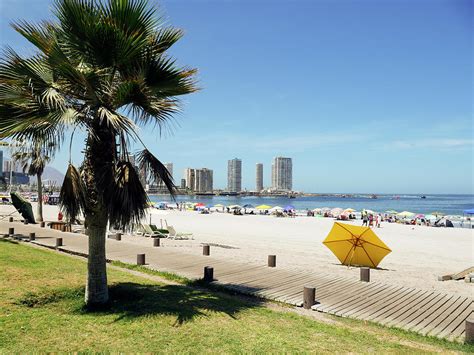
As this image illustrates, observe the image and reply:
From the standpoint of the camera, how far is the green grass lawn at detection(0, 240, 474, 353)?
16.5 feet

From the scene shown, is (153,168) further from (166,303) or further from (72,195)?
(166,303)

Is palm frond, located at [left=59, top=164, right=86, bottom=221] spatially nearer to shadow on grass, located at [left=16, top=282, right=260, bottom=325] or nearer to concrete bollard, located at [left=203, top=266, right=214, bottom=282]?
shadow on grass, located at [left=16, top=282, right=260, bottom=325]

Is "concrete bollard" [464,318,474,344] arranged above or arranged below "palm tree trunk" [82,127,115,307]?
below

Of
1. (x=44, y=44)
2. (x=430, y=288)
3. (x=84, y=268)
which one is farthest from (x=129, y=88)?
(x=430, y=288)

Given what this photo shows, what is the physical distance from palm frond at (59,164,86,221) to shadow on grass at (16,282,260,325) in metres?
1.71

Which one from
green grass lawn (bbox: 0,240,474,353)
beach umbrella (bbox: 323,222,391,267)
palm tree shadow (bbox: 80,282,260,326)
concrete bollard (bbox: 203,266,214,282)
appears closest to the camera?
green grass lawn (bbox: 0,240,474,353)

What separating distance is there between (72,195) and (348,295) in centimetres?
616

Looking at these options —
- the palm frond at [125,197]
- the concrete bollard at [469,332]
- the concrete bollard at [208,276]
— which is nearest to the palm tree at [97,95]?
the palm frond at [125,197]

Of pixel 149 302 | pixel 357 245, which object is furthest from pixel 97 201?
pixel 357 245

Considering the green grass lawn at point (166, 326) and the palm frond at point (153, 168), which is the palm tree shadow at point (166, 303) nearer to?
the green grass lawn at point (166, 326)

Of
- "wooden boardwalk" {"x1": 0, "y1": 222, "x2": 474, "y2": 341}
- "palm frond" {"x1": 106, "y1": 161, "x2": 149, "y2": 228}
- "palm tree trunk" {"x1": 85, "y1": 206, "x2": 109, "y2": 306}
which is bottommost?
"wooden boardwalk" {"x1": 0, "y1": 222, "x2": 474, "y2": 341}

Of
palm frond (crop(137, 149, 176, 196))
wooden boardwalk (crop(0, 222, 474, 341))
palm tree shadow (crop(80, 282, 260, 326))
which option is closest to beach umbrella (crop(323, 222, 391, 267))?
wooden boardwalk (crop(0, 222, 474, 341))

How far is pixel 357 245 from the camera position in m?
12.7

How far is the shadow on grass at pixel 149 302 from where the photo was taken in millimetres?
6375
